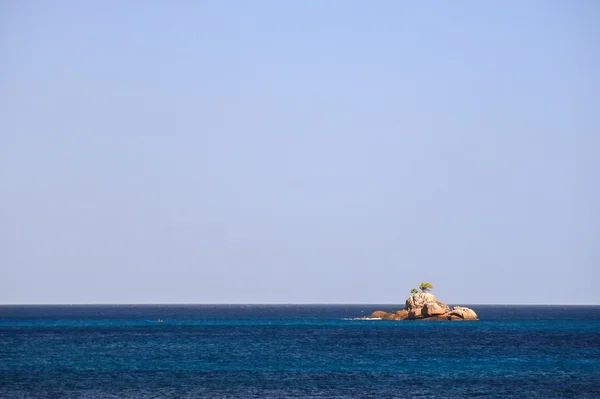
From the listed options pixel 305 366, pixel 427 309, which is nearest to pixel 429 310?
pixel 427 309

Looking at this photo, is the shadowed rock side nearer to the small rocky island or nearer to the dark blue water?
the small rocky island

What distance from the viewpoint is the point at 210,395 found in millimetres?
63500

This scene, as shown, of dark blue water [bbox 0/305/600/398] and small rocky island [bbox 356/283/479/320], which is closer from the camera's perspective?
dark blue water [bbox 0/305/600/398]

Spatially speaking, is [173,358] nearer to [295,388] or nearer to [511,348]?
[295,388]

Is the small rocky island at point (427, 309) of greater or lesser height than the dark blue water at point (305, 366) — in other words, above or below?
above

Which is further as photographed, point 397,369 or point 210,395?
point 397,369

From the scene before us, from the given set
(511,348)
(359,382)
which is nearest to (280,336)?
(511,348)

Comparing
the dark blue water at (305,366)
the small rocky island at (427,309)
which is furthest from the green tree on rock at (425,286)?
the dark blue water at (305,366)

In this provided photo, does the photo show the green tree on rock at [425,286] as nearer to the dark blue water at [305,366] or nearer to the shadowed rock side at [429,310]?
the shadowed rock side at [429,310]

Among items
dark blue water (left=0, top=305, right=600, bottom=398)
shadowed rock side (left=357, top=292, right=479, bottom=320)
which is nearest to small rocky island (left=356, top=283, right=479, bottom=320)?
shadowed rock side (left=357, top=292, right=479, bottom=320)

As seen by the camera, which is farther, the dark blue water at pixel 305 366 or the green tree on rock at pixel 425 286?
the green tree on rock at pixel 425 286

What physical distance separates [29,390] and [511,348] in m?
A: 62.2

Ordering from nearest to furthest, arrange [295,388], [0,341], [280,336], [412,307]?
[295,388]
[0,341]
[280,336]
[412,307]

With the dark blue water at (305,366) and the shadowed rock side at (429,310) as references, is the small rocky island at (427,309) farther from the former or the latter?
the dark blue water at (305,366)
